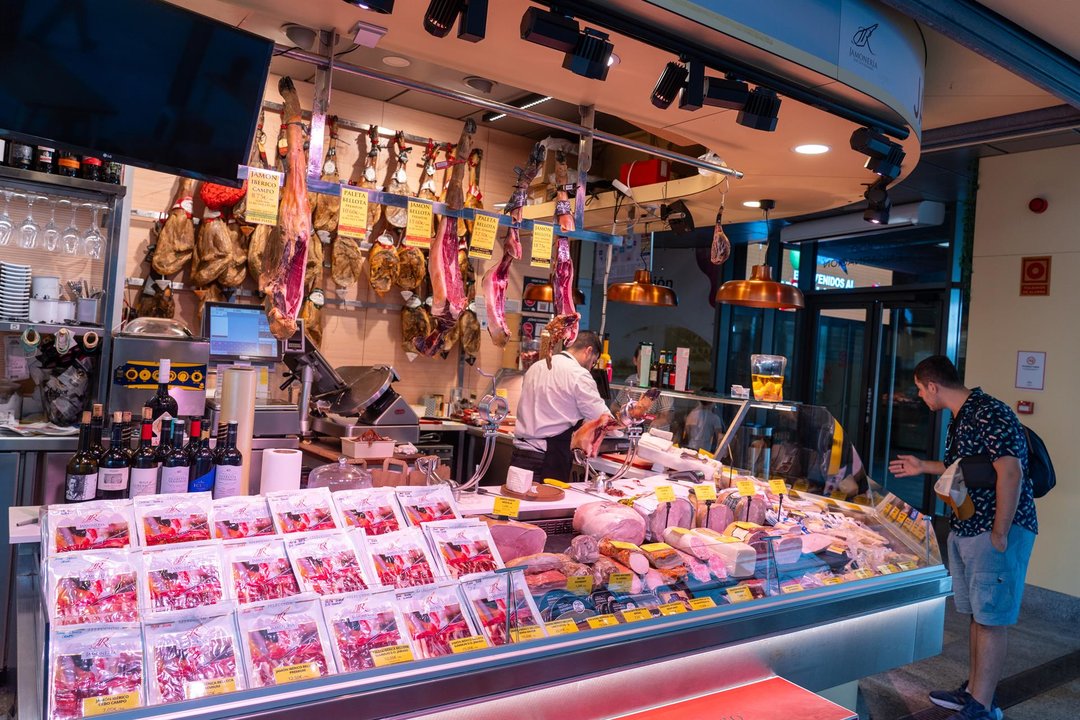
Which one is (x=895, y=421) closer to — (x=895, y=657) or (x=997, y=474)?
(x=997, y=474)

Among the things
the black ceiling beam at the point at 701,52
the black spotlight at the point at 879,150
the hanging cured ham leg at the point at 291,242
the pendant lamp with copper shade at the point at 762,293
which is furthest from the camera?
the pendant lamp with copper shade at the point at 762,293

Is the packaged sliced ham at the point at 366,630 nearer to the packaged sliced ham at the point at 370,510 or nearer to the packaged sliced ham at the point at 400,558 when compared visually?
the packaged sliced ham at the point at 400,558

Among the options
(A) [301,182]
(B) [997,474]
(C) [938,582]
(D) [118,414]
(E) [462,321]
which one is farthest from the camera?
(E) [462,321]

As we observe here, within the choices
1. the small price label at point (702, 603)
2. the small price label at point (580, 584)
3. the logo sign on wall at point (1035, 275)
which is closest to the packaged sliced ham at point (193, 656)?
the small price label at point (580, 584)

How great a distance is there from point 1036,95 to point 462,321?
459cm

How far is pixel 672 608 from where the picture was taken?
2.47 metres

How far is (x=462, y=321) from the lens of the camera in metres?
7.09

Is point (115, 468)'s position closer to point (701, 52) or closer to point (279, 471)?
point (279, 471)

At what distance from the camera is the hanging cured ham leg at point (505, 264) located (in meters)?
3.75

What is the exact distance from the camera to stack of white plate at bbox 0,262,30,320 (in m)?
4.22

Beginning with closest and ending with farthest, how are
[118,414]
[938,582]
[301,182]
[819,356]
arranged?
[118,414] → [301,182] → [938,582] → [819,356]

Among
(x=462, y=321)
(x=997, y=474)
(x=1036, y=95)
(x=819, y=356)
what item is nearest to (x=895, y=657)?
(x=997, y=474)

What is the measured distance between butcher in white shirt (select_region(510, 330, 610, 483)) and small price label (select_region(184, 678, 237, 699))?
3.53 meters

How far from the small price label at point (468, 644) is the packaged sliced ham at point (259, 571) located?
42 centimetres
